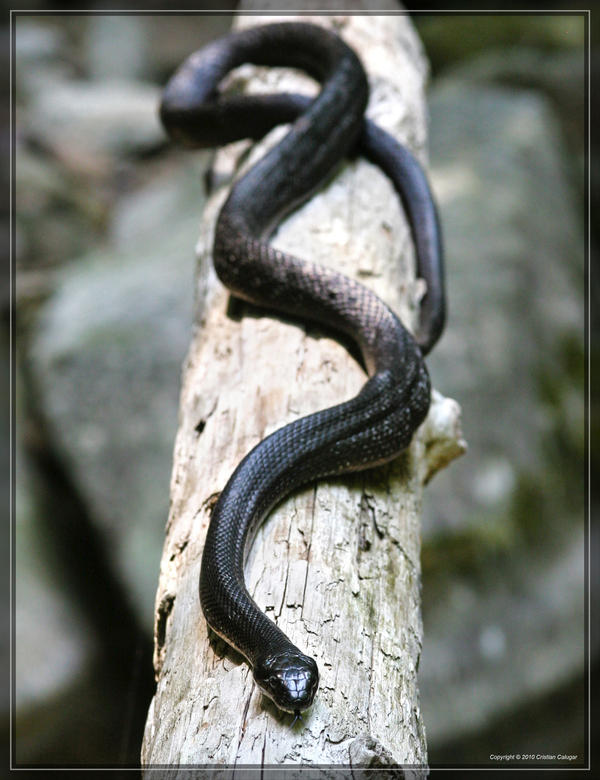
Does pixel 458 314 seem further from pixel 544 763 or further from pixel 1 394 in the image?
pixel 1 394

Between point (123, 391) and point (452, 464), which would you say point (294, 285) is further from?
point (123, 391)

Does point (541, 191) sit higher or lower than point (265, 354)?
higher

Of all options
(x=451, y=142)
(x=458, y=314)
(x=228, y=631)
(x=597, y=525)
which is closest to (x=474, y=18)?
(x=451, y=142)

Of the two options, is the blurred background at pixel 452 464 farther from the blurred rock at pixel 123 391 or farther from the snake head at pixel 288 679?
the snake head at pixel 288 679

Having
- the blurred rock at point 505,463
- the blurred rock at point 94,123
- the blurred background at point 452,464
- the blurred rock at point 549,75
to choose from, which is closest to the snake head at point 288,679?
the blurred background at point 452,464

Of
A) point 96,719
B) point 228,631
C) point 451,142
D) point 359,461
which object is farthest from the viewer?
point 451,142

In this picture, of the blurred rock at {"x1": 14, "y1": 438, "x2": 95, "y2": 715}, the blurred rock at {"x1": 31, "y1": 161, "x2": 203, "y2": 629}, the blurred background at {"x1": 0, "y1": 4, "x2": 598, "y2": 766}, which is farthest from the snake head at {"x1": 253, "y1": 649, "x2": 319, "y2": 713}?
the blurred rock at {"x1": 14, "y1": 438, "x2": 95, "y2": 715}

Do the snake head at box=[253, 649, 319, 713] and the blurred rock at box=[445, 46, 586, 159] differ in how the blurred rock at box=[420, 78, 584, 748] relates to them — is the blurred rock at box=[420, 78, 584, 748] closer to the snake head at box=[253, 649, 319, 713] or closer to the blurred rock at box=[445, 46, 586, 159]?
the blurred rock at box=[445, 46, 586, 159]
